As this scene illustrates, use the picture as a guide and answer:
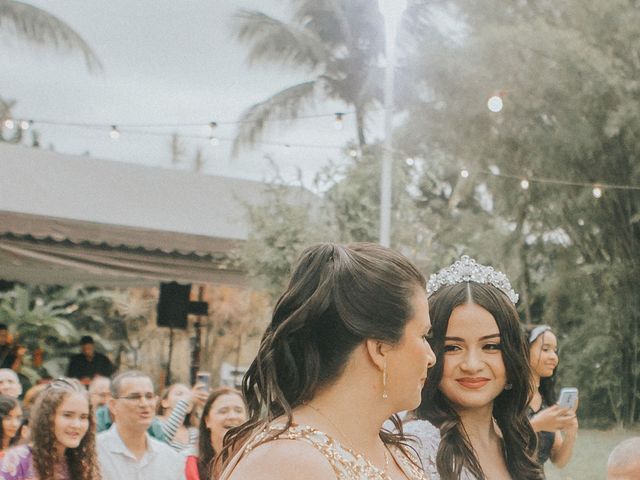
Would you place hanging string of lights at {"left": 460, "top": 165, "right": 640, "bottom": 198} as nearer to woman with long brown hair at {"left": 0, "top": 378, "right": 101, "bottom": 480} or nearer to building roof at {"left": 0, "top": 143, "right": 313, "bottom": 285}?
building roof at {"left": 0, "top": 143, "right": 313, "bottom": 285}

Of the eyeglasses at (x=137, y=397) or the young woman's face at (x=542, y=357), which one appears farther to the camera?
the eyeglasses at (x=137, y=397)

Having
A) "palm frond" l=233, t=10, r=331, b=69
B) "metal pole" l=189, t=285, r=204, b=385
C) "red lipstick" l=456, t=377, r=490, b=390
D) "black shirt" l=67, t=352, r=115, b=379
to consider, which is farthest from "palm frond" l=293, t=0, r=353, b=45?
"red lipstick" l=456, t=377, r=490, b=390

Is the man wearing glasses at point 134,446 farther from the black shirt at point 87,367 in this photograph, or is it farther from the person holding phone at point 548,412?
the black shirt at point 87,367

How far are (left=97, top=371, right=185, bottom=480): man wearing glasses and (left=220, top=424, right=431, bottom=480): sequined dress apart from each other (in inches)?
135

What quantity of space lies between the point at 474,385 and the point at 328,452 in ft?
3.47

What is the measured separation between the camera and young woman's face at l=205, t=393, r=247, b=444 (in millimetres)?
4980

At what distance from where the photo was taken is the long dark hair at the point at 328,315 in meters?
1.65

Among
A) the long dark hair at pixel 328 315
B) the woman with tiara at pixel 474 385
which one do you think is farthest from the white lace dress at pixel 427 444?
the long dark hair at pixel 328 315

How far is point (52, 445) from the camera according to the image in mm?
4531

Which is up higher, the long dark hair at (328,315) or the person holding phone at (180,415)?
the long dark hair at (328,315)

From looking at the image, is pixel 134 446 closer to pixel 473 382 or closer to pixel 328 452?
pixel 473 382

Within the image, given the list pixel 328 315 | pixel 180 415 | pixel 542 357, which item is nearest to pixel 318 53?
pixel 180 415

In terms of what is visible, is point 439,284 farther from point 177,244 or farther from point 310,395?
point 177,244

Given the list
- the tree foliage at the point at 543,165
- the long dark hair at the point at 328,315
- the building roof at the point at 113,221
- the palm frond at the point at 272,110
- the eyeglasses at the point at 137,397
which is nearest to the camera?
the long dark hair at the point at 328,315
